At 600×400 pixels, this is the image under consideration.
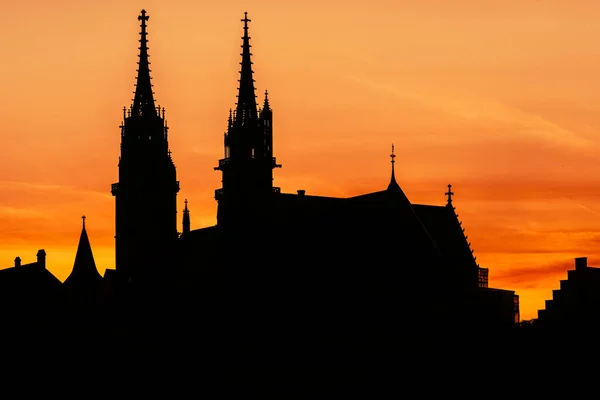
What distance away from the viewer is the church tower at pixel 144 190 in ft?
456

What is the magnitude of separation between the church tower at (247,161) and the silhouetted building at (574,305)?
38.5 m

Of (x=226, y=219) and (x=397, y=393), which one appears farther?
(x=226, y=219)

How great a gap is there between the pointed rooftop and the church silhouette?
0.07 m

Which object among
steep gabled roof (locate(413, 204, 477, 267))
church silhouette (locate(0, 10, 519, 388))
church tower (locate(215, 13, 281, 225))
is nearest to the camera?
church silhouette (locate(0, 10, 519, 388))

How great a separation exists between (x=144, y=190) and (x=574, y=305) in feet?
162

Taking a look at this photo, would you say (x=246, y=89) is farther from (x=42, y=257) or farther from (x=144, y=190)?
(x=42, y=257)

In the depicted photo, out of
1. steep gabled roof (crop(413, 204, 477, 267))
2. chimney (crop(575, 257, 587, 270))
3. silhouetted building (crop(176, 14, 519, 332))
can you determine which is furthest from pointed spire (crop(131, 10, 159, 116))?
chimney (crop(575, 257, 587, 270))

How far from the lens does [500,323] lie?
12012cm

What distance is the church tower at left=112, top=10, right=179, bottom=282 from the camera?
456ft

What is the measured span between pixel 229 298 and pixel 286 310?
435cm

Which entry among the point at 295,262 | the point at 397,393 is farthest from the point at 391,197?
the point at 397,393

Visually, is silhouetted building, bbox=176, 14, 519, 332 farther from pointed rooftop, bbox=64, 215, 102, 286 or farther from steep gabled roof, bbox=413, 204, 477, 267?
pointed rooftop, bbox=64, 215, 102, 286

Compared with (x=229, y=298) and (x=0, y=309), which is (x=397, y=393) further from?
(x=0, y=309)

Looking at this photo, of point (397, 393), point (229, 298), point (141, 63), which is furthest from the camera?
point (141, 63)
